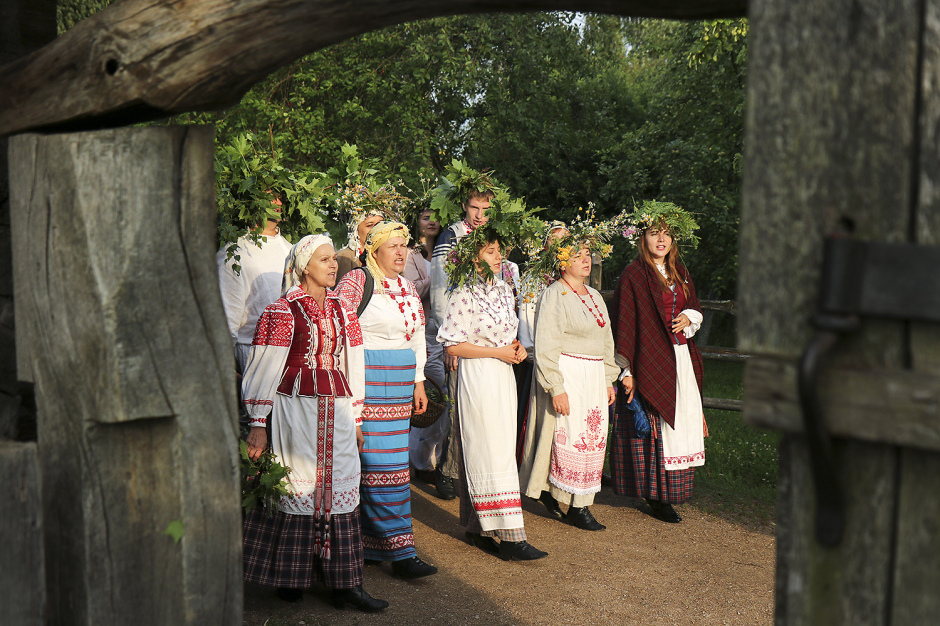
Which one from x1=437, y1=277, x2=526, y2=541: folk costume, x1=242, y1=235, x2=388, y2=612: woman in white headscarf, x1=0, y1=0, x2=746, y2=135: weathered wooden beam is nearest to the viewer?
x1=0, y1=0, x2=746, y2=135: weathered wooden beam

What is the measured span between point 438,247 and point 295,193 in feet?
4.99

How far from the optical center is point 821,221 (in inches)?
54.9

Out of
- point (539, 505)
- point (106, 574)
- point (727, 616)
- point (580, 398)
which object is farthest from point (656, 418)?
point (106, 574)

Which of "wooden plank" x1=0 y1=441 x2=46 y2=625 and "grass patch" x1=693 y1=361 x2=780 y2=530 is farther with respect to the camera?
"grass patch" x1=693 y1=361 x2=780 y2=530

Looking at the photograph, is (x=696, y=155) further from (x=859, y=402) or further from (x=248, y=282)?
(x=859, y=402)

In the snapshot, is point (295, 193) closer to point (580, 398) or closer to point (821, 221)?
point (580, 398)

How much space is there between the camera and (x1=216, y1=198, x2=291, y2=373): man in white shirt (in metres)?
5.47

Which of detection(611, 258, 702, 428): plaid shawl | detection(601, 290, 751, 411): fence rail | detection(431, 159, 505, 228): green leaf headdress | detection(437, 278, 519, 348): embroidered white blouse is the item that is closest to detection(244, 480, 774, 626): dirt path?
detection(611, 258, 702, 428): plaid shawl

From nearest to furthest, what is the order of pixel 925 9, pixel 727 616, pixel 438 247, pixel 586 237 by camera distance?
1. pixel 925 9
2. pixel 727 616
3. pixel 586 237
4. pixel 438 247

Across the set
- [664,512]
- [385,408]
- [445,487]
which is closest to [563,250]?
[385,408]

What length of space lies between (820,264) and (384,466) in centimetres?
380

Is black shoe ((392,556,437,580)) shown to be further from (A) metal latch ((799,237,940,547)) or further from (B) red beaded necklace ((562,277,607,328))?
(A) metal latch ((799,237,940,547))

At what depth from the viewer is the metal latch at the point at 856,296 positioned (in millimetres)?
1302

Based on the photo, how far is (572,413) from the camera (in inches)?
235
